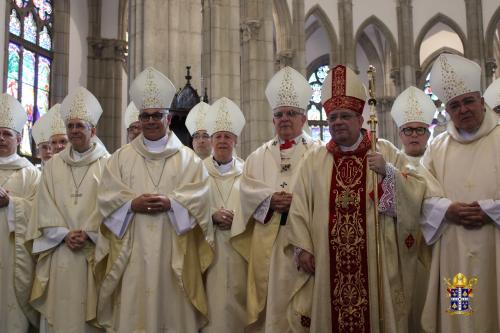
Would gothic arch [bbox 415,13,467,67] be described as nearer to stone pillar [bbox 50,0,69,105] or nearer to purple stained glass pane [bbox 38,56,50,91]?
stone pillar [bbox 50,0,69,105]

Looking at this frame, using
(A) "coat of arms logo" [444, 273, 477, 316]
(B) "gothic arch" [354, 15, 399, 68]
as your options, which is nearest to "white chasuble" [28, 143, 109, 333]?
(A) "coat of arms logo" [444, 273, 477, 316]

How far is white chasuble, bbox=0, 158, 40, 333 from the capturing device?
516 centimetres

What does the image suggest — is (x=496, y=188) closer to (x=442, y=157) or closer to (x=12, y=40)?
(x=442, y=157)

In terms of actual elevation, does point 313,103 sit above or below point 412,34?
below

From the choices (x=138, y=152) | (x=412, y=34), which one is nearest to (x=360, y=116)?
(x=138, y=152)

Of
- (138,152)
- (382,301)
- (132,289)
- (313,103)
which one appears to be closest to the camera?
(382,301)

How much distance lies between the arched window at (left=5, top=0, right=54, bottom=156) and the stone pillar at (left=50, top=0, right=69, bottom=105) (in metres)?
0.12

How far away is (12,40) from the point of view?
1451cm

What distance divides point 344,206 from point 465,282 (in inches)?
33.2

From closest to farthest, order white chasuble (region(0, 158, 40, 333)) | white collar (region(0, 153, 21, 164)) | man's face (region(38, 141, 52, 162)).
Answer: white chasuble (region(0, 158, 40, 333)) < white collar (region(0, 153, 21, 164)) < man's face (region(38, 141, 52, 162))

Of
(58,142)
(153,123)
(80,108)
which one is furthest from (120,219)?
(58,142)

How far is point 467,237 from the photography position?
156 inches

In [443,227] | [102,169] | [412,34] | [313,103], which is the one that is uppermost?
[412,34]

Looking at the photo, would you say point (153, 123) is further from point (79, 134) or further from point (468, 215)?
point (468, 215)
